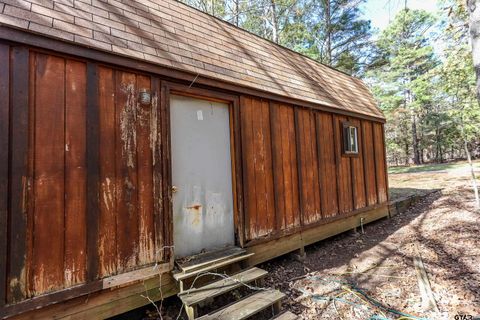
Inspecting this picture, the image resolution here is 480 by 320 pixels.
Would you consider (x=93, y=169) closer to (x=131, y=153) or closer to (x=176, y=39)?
(x=131, y=153)

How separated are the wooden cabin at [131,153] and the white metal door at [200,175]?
0.02 metres

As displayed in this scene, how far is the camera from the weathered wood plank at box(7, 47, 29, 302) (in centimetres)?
208

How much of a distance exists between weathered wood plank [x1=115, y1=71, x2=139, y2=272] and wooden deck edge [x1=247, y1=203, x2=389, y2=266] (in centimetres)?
173

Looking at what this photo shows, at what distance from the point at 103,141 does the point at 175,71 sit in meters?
1.24

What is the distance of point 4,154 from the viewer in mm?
2074

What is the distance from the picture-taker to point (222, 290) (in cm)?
275

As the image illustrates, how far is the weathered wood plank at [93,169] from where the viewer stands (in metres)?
2.45

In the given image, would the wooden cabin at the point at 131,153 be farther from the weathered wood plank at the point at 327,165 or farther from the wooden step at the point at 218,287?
the weathered wood plank at the point at 327,165

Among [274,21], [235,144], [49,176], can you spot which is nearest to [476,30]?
[235,144]

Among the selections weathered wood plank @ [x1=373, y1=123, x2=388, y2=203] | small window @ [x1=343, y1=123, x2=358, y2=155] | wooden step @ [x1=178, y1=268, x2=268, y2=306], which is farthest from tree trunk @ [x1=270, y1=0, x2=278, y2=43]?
wooden step @ [x1=178, y1=268, x2=268, y2=306]

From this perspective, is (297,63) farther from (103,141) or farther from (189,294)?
(189,294)

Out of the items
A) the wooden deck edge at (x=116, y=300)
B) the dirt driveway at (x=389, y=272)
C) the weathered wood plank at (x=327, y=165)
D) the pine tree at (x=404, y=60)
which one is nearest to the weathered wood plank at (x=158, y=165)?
the wooden deck edge at (x=116, y=300)

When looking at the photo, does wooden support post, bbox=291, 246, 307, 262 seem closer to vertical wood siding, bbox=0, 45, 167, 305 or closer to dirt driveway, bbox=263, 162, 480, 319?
dirt driveway, bbox=263, 162, 480, 319

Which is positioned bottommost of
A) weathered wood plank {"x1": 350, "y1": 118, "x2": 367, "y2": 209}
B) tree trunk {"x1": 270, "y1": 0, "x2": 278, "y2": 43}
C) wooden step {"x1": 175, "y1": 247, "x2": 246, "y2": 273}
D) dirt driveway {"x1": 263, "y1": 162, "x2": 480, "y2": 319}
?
dirt driveway {"x1": 263, "y1": 162, "x2": 480, "y2": 319}
